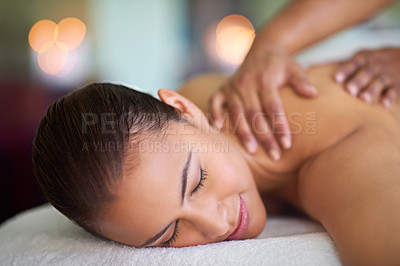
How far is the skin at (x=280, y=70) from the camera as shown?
100cm

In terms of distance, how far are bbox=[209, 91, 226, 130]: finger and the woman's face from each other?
186 millimetres

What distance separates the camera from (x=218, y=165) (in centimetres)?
81

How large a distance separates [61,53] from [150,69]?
44.8 inches

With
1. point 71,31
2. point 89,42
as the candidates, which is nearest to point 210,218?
point 89,42

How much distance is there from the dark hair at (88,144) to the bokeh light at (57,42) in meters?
4.41

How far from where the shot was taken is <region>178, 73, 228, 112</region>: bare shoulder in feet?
3.86

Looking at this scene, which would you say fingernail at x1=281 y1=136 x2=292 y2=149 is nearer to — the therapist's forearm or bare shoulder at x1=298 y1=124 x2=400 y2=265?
bare shoulder at x1=298 y1=124 x2=400 y2=265

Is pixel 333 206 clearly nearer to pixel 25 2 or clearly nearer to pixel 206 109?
pixel 206 109

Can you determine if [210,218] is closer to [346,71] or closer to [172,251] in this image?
[172,251]

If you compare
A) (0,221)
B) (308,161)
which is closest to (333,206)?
(308,161)

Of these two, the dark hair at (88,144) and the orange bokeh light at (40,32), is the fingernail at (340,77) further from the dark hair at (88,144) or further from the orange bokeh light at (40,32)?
the orange bokeh light at (40,32)

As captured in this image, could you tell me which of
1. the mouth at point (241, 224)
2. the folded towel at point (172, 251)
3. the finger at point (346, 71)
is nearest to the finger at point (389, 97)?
the finger at point (346, 71)
